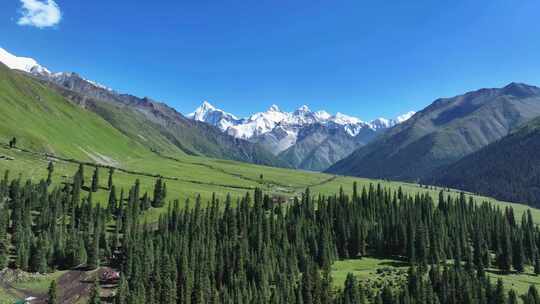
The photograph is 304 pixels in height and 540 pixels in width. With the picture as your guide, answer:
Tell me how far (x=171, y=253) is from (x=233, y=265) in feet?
75.7

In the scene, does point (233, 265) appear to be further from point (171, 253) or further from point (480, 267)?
point (480, 267)

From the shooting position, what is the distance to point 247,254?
159750 millimetres

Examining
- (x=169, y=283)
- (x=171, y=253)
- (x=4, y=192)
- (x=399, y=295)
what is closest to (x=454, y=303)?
(x=399, y=295)

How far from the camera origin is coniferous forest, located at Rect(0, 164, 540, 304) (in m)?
128

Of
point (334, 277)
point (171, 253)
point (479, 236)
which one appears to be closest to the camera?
point (334, 277)

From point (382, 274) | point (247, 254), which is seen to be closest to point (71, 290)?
point (247, 254)

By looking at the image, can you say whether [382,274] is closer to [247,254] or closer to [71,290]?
[247,254]

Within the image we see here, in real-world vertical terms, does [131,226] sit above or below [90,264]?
above

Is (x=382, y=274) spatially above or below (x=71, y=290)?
above

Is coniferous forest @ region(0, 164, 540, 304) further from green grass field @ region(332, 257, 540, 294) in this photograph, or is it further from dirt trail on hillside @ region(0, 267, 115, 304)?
dirt trail on hillside @ region(0, 267, 115, 304)

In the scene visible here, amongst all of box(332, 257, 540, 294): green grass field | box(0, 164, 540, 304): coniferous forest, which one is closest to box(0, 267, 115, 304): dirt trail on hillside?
box(0, 164, 540, 304): coniferous forest

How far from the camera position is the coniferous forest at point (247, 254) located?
128 meters

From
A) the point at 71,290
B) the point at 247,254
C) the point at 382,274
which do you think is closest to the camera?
the point at 71,290

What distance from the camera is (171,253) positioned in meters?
157
